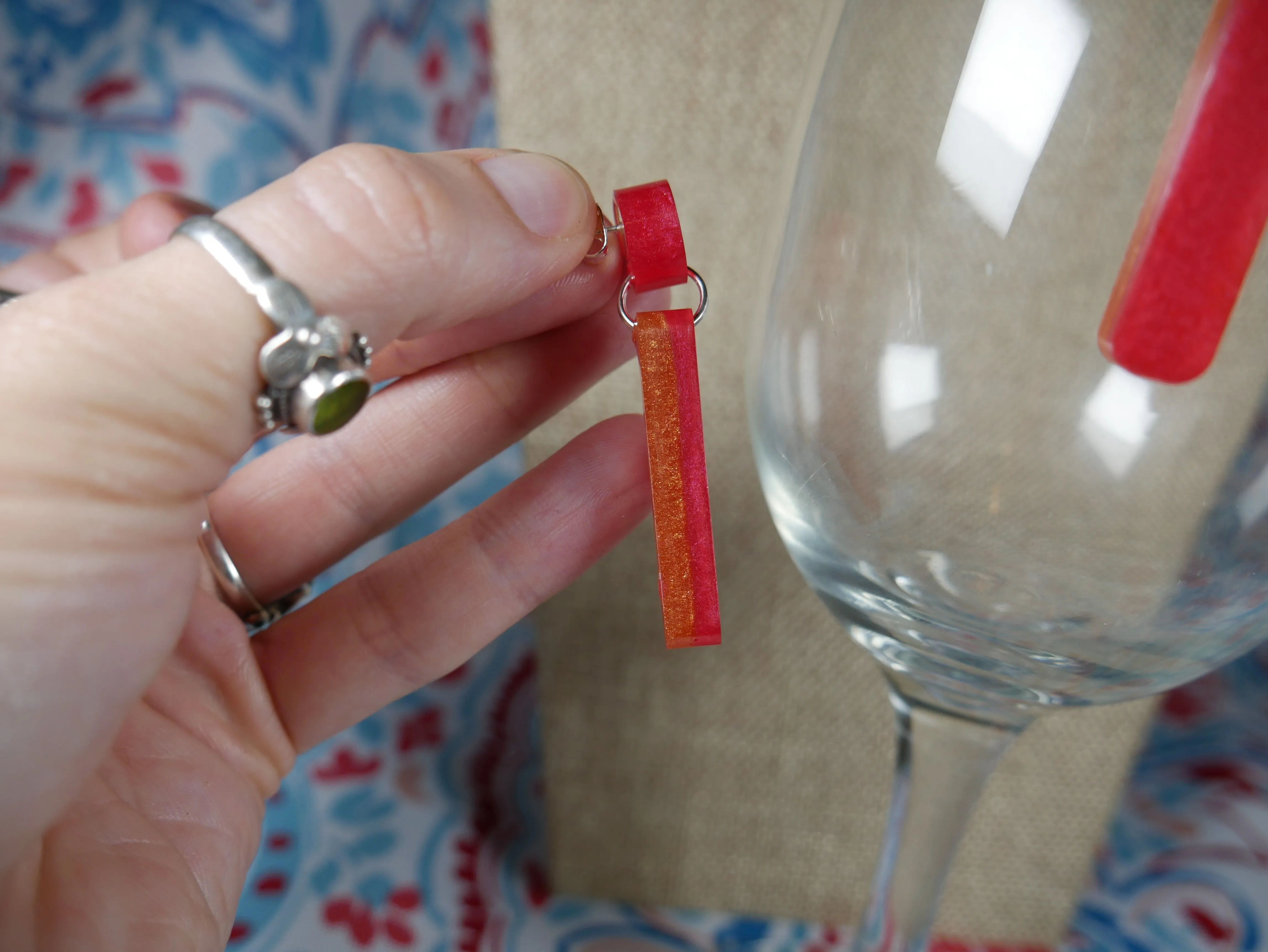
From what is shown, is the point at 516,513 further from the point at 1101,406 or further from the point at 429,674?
the point at 1101,406

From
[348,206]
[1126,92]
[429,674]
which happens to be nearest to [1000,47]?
[1126,92]

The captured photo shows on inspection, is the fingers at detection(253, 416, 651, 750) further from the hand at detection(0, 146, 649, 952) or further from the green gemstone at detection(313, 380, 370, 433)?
the green gemstone at detection(313, 380, 370, 433)

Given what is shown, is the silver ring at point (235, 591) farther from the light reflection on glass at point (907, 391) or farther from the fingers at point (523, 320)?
the light reflection on glass at point (907, 391)

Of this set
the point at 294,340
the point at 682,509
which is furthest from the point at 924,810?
the point at 294,340

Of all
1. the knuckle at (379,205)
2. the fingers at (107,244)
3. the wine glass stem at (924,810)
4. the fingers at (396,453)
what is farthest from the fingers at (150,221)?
the wine glass stem at (924,810)

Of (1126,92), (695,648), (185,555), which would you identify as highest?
(1126,92)

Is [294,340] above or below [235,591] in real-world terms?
above

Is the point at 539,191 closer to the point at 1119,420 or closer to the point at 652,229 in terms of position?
the point at 652,229
